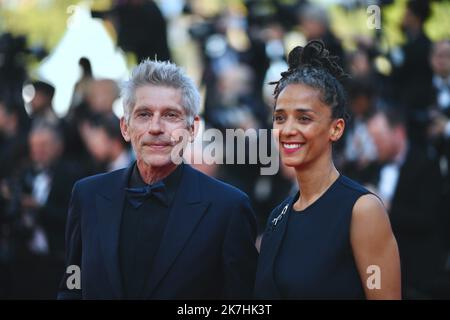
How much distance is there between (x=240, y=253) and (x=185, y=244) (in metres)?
0.23

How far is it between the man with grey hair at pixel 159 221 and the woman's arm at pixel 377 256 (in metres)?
0.62

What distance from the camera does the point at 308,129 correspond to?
11.2 feet

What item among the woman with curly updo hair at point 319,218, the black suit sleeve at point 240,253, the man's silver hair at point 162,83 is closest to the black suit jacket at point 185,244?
the black suit sleeve at point 240,253

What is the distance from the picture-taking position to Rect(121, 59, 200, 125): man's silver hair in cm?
375

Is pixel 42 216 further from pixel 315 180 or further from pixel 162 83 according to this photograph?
pixel 315 180

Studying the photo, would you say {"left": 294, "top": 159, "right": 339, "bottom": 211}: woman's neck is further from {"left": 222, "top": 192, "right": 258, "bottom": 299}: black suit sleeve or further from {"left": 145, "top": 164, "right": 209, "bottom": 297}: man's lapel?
{"left": 145, "top": 164, "right": 209, "bottom": 297}: man's lapel

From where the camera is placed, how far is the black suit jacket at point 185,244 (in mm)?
3551

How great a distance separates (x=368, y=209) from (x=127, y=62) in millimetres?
4766

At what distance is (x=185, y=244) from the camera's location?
11.8ft

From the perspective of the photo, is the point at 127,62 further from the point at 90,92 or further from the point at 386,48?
the point at 386,48

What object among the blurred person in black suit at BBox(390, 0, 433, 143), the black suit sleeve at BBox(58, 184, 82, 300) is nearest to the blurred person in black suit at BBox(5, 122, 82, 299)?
the blurred person in black suit at BBox(390, 0, 433, 143)

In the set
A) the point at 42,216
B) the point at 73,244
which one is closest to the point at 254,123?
the point at 42,216

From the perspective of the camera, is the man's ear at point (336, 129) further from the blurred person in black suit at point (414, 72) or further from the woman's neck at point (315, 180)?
the blurred person in black suit at point (414, 72)

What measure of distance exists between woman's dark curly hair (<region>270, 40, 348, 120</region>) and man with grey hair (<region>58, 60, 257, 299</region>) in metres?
0.46
